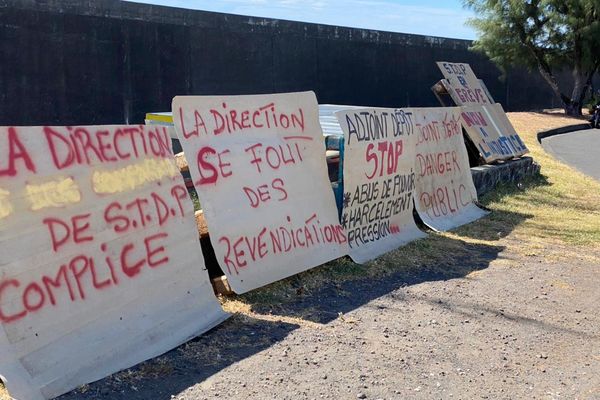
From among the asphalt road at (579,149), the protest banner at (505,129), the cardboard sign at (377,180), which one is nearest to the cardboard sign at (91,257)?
the cardboard sign at (377,180)

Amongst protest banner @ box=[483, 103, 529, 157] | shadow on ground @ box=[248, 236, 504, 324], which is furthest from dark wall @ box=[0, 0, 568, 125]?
shadow on ground @ box=[248, 236, 504, 324]

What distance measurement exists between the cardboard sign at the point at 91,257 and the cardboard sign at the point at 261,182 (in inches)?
12.2

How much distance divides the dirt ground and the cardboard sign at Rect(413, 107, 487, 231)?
112 centimetres

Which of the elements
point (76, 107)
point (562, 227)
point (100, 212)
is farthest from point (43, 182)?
point (76, 107)

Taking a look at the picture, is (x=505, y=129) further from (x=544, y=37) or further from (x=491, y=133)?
(x=544, y=37)

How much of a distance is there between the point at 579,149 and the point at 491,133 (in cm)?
915

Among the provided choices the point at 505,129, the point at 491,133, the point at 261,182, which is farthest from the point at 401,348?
the point at 505,129

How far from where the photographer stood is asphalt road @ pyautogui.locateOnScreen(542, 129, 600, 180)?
51.6ft

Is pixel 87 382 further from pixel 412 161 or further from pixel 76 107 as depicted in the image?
pixel 76 107

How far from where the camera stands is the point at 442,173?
29.1 ft

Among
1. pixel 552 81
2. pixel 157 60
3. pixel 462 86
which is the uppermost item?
pixel 157 60

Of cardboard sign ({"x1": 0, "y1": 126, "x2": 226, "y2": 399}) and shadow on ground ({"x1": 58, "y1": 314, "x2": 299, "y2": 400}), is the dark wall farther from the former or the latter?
shadow on ground ({"x1": 58, "y1": 314, "x2": 299, "y2": 400})

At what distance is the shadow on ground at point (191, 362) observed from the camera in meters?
3.84

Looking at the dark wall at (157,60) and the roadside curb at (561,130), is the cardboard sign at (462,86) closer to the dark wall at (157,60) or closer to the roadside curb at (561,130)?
the dark wall at (157,60)
